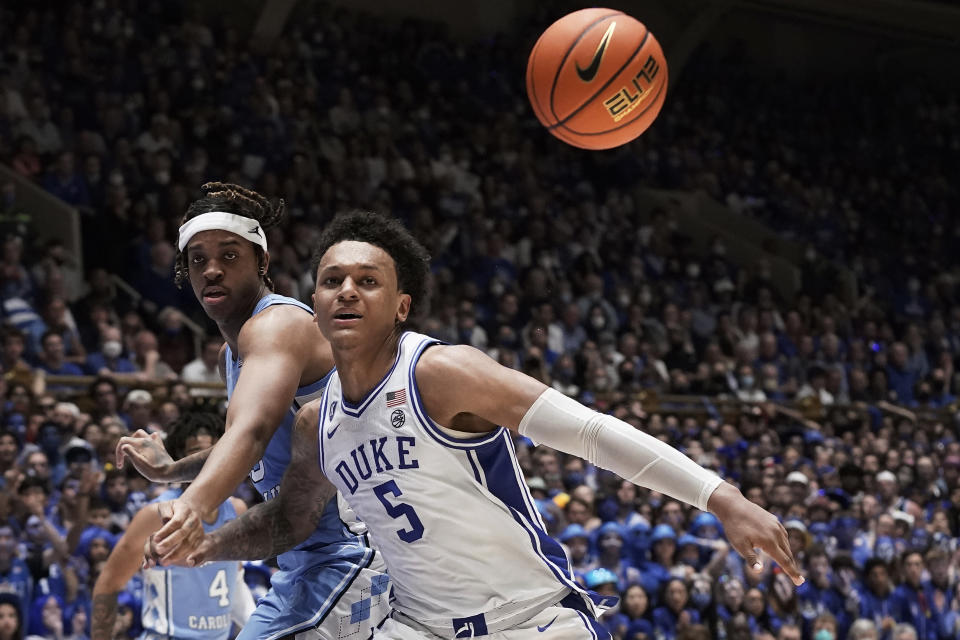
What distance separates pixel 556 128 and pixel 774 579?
4.03 meters

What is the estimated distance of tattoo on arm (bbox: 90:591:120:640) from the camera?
14.5ft

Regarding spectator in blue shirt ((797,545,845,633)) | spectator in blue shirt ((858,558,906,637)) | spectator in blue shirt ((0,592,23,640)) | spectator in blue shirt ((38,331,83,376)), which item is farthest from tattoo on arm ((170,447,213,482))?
spectator in blue shirt ((858,558,906,637))

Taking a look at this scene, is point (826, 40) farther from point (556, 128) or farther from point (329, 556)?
point (329, 556)

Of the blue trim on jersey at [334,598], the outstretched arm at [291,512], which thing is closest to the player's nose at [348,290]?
the outstretched arm at [291,512]

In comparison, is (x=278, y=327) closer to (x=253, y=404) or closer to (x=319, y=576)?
(x=253, y=404)

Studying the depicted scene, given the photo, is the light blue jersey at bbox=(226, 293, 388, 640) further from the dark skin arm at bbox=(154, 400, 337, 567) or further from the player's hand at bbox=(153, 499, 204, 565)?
the player's hand at bbox=(153, 499, 204, 565)

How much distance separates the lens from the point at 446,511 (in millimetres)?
3000

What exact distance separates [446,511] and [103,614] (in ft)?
6.60

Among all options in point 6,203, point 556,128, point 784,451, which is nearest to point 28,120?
point 6,203

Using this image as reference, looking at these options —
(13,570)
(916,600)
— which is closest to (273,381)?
(13,570)

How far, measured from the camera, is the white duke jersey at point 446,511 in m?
2.99

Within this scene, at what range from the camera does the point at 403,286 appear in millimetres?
3256

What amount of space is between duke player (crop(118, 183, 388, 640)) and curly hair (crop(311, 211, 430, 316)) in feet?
0.94

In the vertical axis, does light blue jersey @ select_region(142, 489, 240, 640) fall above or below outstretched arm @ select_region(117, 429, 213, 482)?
below
